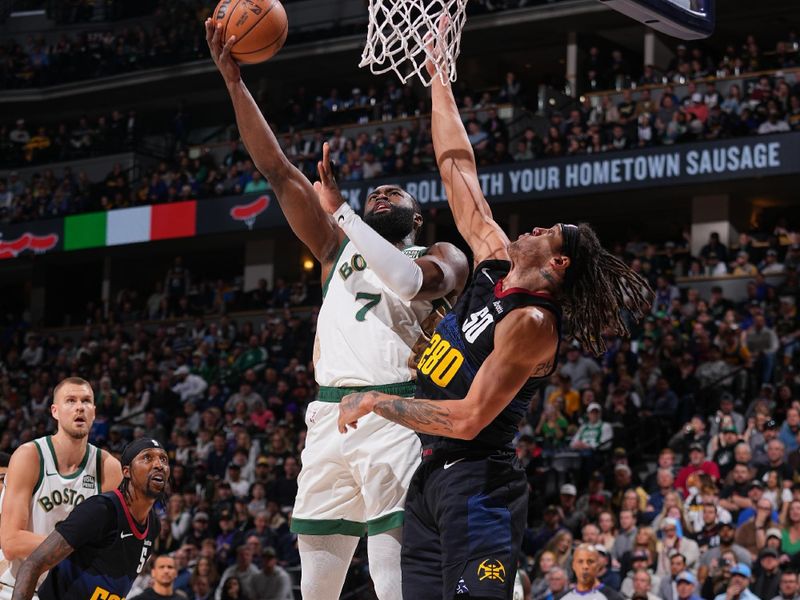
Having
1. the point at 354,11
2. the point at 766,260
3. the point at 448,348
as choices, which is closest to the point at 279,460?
the point at 766,260

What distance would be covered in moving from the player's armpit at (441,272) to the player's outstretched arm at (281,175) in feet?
1.55

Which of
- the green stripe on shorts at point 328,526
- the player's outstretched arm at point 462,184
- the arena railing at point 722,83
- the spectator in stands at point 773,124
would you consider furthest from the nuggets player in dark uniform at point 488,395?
the arena railing at point 722,83

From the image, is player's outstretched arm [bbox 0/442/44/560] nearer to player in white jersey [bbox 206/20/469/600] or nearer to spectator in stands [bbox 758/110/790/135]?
player in white jersey [bbox 206/20/469/600]

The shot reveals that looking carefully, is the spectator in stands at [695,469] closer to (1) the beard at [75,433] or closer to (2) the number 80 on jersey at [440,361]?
(1) the beard at [75,433]

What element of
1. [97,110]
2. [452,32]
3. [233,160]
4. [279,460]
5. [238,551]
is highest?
[97,110]

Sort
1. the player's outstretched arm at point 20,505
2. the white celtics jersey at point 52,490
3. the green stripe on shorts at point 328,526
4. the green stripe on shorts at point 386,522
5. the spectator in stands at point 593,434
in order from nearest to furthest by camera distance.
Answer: the green stripe on shorts at point 386,522 → the green stripe on shorts at point 328,526 → the player's outstretched arm at point 20,505 → the white celtics jersey at point 52,490 → the spectator in stands at point 593,434

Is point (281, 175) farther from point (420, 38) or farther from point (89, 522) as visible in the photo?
point (89, 522)

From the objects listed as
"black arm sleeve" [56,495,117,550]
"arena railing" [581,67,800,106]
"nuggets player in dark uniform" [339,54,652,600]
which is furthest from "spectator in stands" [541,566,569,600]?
"arena railing" [581,67,800,106]

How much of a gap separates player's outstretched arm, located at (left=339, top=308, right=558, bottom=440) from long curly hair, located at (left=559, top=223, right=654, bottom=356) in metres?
0.21

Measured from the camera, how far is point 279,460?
1358 centimetres

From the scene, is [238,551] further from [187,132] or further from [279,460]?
[187,132]

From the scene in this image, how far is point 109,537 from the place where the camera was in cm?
524

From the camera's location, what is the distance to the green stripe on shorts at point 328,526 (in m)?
4.62

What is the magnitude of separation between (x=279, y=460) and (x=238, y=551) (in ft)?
7.67
